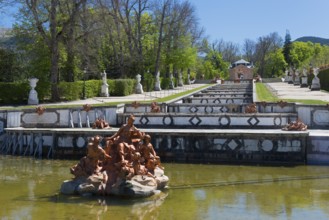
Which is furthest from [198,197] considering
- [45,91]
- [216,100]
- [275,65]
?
[275,65]

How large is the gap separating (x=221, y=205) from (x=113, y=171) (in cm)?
229

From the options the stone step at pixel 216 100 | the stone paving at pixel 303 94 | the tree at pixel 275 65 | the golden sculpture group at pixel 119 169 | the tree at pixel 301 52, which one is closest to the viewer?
the golden sculpture group at pixel 119 169

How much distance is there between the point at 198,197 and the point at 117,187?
5.23 ft

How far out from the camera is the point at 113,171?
32.7 feet

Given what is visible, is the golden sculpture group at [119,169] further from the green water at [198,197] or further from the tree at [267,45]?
the tree at [267,45]

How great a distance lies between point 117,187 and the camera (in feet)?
31.5

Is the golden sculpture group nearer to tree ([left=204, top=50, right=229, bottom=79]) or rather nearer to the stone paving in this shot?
the stone paving

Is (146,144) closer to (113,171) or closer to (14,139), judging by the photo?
(113,171)

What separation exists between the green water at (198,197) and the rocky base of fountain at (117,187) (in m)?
0.17

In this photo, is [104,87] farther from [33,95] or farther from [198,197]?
[198,197]

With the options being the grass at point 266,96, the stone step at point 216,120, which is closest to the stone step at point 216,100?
the grass at point 266,96

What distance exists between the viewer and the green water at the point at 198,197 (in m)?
8.44

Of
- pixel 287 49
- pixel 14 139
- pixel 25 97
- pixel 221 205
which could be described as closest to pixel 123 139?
pixel 221 205

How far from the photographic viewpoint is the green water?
27.7 ft
